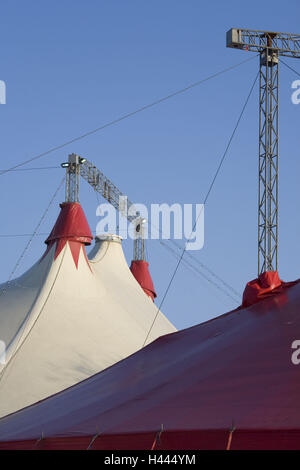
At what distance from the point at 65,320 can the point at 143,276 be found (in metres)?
10.7

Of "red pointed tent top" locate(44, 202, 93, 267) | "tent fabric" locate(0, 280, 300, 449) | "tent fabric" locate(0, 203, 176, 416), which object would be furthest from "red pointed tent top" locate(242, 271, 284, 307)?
"red pointed tent top" locate(44, 202, 93, 267)

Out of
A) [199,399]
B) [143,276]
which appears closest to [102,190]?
[143,276]

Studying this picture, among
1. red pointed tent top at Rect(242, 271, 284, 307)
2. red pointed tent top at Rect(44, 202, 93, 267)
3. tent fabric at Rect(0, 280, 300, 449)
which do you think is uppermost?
red pointed tent top at Rect(44, 202, 93, 267)

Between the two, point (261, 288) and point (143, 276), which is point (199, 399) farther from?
point (143, 276)

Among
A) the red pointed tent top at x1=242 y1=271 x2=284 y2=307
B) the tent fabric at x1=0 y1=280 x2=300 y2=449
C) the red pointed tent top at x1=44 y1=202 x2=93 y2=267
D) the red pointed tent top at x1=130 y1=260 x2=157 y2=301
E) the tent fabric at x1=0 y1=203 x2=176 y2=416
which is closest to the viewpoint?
the tent fabric at x1=0 y1=280 x2=300 y2=449

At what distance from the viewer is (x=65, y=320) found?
16938 mm

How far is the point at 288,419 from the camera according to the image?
20.6 feet

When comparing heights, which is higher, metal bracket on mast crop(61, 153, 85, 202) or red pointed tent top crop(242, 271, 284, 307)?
metal bracket on mast crop(61, 153, 85, 202)

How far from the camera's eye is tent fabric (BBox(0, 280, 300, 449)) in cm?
654

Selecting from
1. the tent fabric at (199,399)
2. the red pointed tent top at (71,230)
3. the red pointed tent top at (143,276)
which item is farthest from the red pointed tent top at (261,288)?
the red pointed tent top at (143,276)

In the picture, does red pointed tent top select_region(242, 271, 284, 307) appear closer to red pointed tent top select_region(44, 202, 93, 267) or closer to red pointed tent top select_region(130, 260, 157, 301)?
red pointed tent top select_region(44, 202, 93, 267)
